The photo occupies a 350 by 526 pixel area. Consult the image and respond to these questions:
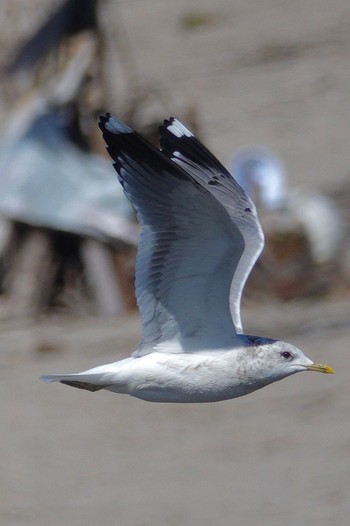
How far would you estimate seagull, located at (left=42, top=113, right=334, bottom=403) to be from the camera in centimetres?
483

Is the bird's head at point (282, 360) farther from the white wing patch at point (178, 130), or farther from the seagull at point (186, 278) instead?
the white wing patch at point (178, 130)

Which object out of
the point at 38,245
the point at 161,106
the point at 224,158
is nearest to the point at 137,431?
the point at 38,245

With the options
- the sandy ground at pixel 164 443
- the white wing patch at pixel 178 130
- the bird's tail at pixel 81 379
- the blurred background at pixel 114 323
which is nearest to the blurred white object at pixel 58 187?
the blurred background at pixel 114 323

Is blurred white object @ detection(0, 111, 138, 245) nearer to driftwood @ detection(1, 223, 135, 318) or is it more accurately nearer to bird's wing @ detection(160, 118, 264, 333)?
driftwood @ detection(1, 223, 135, 318)

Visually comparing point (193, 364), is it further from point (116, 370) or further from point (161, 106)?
point (161, 106)

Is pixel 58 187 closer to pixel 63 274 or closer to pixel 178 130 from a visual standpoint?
pixel 63 274

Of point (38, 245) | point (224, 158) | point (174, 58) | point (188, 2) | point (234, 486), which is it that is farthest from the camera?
point (188, 2)

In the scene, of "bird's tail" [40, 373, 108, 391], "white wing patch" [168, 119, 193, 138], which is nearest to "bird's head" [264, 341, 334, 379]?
"bird's tail" [40, 373, 108, 391]

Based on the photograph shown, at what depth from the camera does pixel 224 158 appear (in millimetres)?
11367

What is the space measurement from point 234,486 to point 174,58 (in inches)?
278

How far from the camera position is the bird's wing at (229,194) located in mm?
5152

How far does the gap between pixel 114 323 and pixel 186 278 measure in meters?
3.73

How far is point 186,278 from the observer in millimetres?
5023

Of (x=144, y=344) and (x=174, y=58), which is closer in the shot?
(x=144, y=344)
